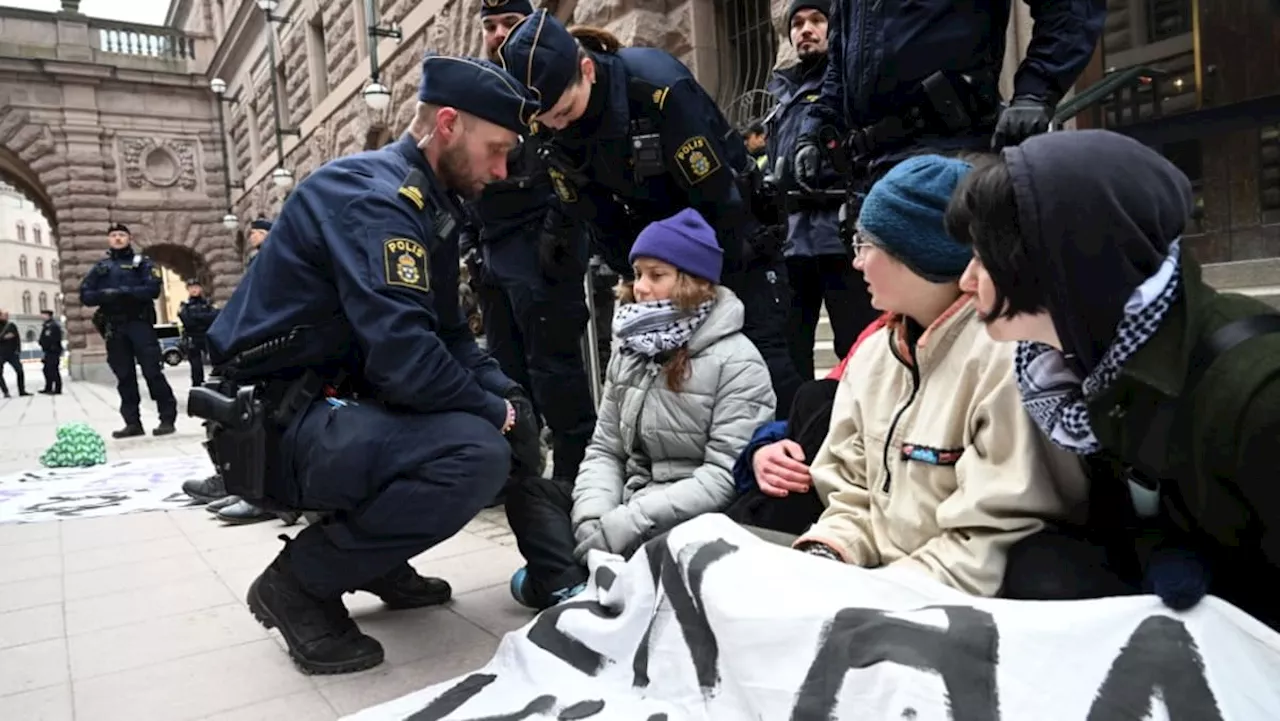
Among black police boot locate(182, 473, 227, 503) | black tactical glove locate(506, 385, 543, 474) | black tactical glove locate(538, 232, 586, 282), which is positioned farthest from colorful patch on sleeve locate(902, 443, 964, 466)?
black police boot locate(182, 473, 227, 503)

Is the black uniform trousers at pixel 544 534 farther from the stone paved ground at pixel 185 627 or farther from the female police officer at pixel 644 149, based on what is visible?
the female police officer at pixel 644 149

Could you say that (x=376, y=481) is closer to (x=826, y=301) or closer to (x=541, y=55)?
(x=541, y=55)

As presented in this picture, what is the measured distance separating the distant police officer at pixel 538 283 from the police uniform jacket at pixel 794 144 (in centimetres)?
80

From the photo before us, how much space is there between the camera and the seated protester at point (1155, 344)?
106 cm

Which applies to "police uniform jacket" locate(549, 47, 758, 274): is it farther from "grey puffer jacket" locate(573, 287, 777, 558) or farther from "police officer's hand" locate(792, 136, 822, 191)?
"grey puffer jacket" locate(573, 287, 777, 558)

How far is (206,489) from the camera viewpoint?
4.92 meters

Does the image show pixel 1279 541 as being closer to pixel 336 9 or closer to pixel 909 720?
pixel 909 720

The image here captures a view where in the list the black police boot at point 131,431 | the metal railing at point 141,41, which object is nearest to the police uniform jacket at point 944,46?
the black police boot at point 131,431

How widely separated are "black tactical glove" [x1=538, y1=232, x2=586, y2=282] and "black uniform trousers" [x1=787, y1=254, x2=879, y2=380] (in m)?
0.79

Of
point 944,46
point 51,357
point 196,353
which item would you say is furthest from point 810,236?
point 51,357

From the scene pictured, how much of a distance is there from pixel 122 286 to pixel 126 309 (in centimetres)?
27

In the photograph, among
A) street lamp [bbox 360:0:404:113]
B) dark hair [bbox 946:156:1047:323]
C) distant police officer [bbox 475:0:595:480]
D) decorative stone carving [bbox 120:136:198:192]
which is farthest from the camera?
decorative stone carving [bbox 120:136:198:192]

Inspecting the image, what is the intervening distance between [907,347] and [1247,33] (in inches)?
175

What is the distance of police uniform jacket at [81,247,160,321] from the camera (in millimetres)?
7727
